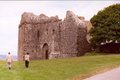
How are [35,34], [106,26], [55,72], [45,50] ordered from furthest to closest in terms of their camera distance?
[35,34], [45,50], [106,26], [55,72]

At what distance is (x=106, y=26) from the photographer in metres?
71.2

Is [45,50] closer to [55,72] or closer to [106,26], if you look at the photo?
[106,26]

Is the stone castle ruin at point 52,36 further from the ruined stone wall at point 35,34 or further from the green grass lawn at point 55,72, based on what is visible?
the green grass lawn at point 55,72

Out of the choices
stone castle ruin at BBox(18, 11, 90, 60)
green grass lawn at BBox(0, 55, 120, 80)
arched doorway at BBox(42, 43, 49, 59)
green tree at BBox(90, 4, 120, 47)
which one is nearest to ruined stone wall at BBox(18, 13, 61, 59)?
stone castle ruin at BBox(18, 11, 90, 60)

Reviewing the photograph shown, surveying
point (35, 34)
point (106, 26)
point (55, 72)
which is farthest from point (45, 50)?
point (55, 72)

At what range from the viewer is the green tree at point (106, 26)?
70.3 meters

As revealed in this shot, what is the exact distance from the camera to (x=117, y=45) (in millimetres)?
72625

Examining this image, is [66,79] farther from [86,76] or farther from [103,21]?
A: [103,21]

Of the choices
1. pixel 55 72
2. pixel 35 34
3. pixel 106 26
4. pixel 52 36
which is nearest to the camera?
pixel 55 72

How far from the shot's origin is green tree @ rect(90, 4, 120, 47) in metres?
70.3

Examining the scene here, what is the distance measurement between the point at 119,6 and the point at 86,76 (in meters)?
35.2

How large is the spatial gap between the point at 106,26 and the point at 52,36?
1184 centimetres

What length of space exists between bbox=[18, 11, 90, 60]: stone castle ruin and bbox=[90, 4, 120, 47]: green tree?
10.9 feet

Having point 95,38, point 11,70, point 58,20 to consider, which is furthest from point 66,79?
point 58,20
